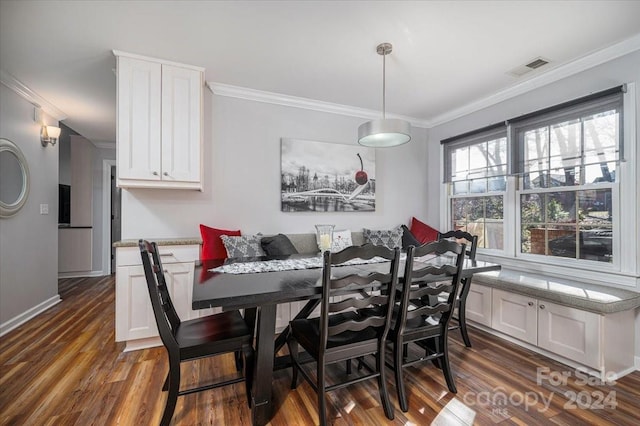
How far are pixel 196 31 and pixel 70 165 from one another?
14.8 feet

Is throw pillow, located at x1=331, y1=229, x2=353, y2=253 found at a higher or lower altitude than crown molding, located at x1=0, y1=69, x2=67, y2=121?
lower

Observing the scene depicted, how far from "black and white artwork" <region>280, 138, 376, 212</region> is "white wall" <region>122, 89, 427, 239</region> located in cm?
9

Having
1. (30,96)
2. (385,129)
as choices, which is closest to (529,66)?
(385,129)

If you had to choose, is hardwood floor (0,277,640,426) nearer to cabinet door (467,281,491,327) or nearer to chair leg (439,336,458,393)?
chair leg (439,336,458,393)

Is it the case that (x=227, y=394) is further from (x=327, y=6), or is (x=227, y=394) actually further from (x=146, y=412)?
(x=327, y=6)

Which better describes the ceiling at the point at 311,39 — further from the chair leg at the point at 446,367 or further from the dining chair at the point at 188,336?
the chair leg at the point at 446,367

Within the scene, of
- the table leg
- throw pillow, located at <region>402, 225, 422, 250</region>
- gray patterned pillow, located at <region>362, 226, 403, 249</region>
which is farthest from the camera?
throw pillow, located at <region>402, 225, 422, 250</region>

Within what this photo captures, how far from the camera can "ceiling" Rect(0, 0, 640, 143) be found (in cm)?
194

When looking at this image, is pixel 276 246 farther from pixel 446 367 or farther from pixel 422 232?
pixel 422 232

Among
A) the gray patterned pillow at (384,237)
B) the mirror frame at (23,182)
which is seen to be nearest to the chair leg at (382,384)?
the gray patterned pillow at (384,237)

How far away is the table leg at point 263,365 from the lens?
1.56 meters

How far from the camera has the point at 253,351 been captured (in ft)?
5.64

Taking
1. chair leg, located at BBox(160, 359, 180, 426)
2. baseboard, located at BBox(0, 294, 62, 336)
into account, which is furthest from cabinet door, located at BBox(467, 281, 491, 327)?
baseboard, located at BBox(0, 294, 62, 336)

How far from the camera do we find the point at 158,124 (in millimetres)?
2582
